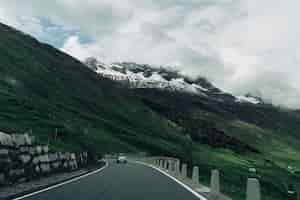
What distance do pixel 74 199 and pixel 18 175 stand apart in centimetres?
404

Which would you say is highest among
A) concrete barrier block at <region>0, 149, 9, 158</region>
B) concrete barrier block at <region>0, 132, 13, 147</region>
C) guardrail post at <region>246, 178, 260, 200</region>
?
concrete barrier block at <region>0, 132, 13, 147</region>

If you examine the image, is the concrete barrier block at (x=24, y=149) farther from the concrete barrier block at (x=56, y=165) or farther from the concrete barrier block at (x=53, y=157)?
the concrete barrier block at (x=56, y=165)

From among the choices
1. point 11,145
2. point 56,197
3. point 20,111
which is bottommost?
point 56,197

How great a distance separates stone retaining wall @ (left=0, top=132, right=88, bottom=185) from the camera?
18.4 meters

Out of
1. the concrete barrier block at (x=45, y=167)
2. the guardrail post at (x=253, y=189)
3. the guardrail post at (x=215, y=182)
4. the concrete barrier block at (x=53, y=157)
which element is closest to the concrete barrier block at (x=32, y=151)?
the concrete barrier block at (x=45, y=167)

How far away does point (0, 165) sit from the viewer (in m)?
17.8

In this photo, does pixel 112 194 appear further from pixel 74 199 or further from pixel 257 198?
pixel 257 198

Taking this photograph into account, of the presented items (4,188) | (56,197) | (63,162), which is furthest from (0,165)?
(63,162)

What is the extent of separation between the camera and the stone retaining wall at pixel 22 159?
1839 cm

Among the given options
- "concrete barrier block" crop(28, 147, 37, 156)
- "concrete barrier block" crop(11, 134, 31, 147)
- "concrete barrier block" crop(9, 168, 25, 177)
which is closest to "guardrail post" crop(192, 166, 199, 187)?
"concrete barrier block" crop(28, 147, 37, 156)

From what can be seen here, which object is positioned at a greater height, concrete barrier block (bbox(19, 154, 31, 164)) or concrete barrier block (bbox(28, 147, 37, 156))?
concrete barrier block (bbox(28, 147, 37, 156))

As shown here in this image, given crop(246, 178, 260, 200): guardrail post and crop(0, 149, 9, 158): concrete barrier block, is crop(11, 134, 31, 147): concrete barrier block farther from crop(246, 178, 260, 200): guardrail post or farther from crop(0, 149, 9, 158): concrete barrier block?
crop(246, 178, 260, 200): guardrail post

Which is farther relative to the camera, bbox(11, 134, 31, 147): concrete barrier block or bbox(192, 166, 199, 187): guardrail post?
bbox(192, 166, 199, 187): guardrail post

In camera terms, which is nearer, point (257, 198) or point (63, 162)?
point (257, 198)
